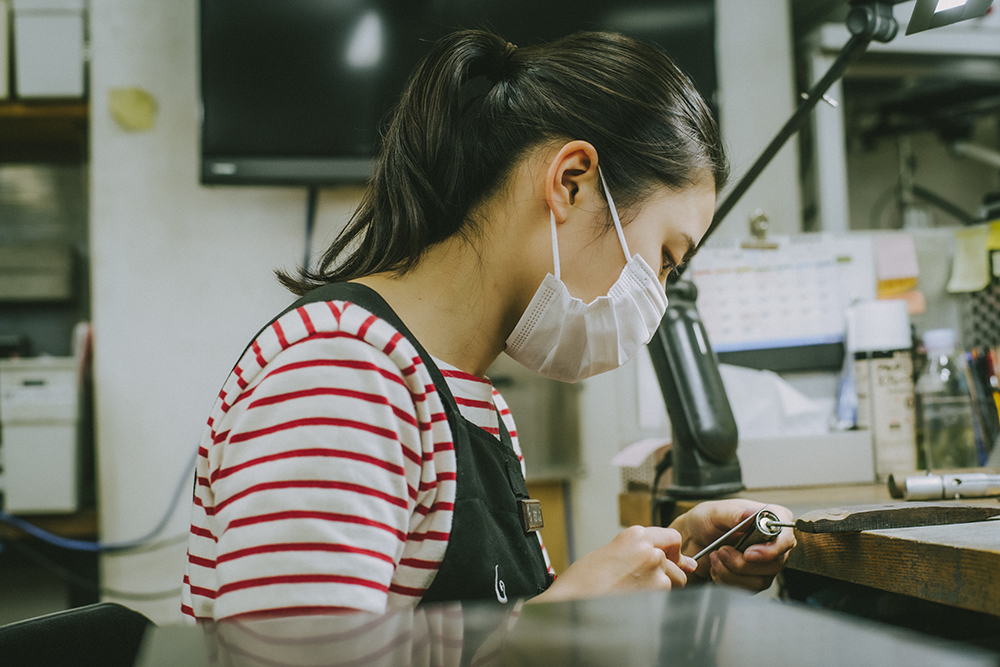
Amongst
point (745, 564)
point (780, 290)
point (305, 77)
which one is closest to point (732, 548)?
point (745, 564)

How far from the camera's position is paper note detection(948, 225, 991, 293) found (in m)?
1.32

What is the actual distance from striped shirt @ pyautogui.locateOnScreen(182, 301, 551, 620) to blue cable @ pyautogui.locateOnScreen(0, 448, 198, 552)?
3.42 feet

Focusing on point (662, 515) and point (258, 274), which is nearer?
point (662, 515)

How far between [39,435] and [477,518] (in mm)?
1241

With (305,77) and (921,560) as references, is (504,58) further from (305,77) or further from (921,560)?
(305,77)

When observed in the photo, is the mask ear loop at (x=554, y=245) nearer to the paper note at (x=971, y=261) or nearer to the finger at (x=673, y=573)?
the finger at (x=673, y=573)

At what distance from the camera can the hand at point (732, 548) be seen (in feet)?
2.29

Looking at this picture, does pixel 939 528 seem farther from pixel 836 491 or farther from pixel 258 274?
pixel 258 274

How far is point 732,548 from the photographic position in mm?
747

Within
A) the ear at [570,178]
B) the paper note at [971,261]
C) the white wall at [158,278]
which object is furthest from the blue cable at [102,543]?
the paper note at [971,261]

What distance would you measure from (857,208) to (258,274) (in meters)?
1.73

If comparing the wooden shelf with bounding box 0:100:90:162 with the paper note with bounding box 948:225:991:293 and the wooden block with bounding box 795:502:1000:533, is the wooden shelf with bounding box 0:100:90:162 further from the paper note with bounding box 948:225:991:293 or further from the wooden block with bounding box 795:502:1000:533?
the paper note with bounding box 948:225:991:293

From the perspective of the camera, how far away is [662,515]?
951 millimetres

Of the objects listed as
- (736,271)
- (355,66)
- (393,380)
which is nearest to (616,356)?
(393,380)
